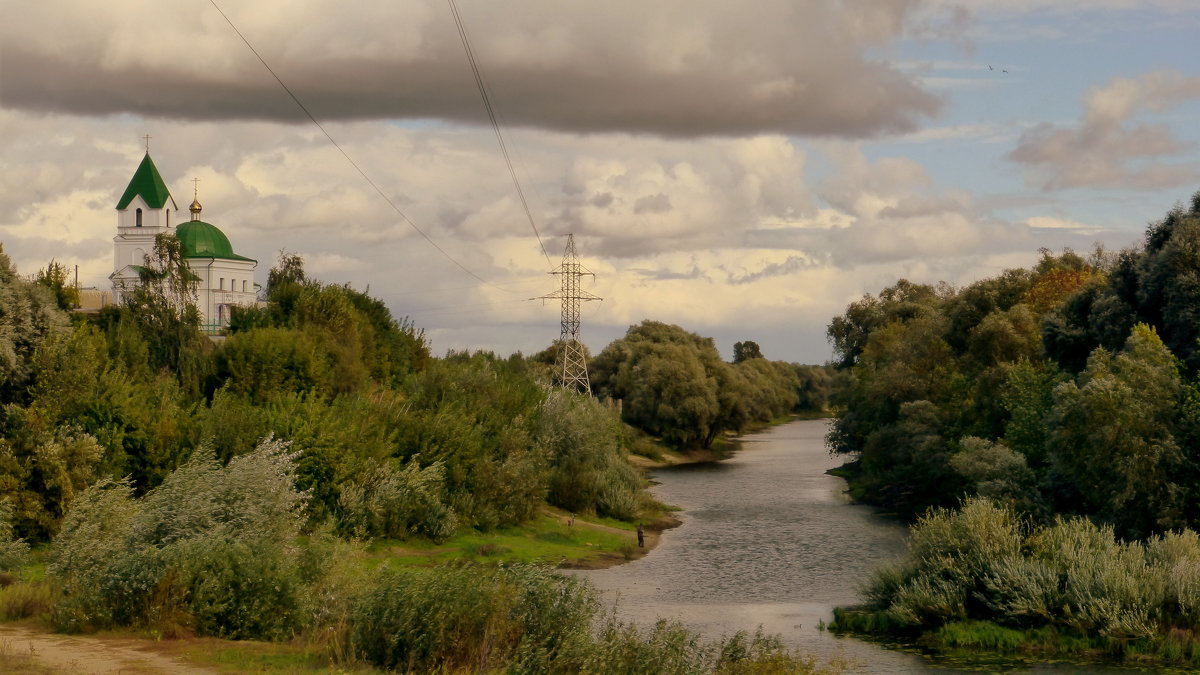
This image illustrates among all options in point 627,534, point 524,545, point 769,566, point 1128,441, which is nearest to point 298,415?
point 524,545

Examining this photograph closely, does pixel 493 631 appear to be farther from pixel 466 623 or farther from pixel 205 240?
pixel 205 240

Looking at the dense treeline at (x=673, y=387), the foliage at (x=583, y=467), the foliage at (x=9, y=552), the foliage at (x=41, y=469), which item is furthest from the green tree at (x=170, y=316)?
the dense treeline at (x=673, y=387)

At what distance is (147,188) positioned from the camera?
5113 inches

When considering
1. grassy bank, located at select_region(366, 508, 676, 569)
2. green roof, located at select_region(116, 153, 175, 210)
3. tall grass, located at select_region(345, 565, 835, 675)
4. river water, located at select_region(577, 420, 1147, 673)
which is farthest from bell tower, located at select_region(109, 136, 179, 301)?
tall grass, located at select_region(345, 565, 835, 675)

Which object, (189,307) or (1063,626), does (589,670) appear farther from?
(189,307)

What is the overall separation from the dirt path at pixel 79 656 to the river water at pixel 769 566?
33.5 feet

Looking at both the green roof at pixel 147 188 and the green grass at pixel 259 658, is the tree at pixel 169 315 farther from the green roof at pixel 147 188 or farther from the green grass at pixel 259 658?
the green roof at pixel 147 188

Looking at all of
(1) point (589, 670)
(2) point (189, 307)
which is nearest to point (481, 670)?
(1) point (589, 670)

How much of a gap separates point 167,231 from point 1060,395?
103214 mm

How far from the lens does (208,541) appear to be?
82.3 feet

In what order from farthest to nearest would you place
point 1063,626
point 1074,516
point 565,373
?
1. point 565,373
2. point 1074,516
3. point 1063,626

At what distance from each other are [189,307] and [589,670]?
43.3 meters

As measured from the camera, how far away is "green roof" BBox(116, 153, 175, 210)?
424 ft

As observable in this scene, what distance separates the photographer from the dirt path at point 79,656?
19.5 m
